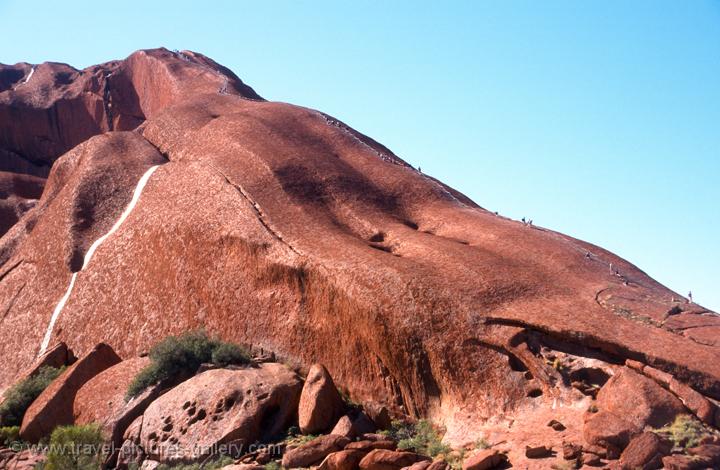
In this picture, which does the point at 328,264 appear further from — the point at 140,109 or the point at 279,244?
the point at 140,109

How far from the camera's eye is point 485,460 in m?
13.1

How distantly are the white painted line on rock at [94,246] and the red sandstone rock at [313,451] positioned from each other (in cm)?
1151

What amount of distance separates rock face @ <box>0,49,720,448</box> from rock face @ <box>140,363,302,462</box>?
1.87m

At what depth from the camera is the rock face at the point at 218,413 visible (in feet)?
50.3

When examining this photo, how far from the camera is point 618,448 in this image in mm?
12445

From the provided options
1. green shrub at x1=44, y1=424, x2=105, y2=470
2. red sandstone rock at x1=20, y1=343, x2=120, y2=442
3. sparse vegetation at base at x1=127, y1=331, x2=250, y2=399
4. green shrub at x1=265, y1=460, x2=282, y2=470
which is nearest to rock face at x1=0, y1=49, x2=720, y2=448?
sparse vegetation at base at x1=127, y1=331, x2=250, y2=399

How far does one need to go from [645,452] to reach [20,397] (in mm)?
15080

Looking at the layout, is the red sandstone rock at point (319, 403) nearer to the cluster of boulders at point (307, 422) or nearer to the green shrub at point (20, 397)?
the cluster of boulders at point (307, 422)

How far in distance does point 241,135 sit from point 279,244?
7771 mm

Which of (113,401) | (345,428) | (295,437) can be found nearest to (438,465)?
(345,428)

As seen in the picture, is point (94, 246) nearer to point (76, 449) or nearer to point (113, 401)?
point (113, 401)

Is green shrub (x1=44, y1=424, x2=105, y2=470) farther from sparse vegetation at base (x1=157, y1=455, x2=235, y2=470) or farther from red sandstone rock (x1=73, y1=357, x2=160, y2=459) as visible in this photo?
sparse vegetation at base (x1=157, y1=455, x2=235, y2=470)

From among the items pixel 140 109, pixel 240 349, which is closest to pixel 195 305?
pixel 240 349

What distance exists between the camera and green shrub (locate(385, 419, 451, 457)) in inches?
573
